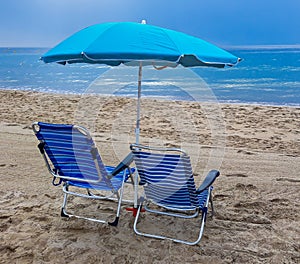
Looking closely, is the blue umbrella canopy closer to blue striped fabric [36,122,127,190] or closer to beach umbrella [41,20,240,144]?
beach umbrella [41,20,240,144]

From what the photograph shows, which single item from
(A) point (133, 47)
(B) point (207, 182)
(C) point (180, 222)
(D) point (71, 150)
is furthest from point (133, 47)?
(C) point (180, 222)

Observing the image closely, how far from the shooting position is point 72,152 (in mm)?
3129

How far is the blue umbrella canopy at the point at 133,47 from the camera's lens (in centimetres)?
255

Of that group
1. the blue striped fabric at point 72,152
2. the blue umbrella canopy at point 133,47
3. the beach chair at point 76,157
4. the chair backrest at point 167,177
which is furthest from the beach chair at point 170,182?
the blue umbrella canopy at point 133,47

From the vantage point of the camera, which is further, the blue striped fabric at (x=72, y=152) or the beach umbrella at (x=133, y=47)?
the blue striped fabric at (x=72, y=152)

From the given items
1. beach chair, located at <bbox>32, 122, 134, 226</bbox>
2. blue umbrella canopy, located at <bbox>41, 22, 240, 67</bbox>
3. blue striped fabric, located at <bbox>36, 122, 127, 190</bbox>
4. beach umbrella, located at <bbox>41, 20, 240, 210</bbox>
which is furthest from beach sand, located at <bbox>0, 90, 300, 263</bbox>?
blue umbrella canopy, located at <bbox>41, 22, 240, 67</bbox>

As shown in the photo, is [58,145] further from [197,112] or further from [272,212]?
[197,112]

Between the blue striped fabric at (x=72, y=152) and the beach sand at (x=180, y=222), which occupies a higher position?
the blue striped fabric at (x=72, y=152)

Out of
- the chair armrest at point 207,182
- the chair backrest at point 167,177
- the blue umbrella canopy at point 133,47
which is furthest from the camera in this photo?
the chair armrest at point 207,182

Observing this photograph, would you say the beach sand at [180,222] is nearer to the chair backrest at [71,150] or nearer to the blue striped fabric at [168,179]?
the blue striped fabric at [168,179]

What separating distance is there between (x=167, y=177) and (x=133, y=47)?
3.56 ft

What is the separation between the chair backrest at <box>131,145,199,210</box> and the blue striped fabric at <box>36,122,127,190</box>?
13.0 inches

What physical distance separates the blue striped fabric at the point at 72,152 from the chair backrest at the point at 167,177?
0.33 m

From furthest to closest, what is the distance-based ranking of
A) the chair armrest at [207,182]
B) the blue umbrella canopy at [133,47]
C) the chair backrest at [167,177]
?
the chair armrest at [207,182] → the chair backrest at [167,177] → the blue umbrella canopy at [133,47]
